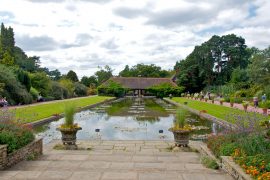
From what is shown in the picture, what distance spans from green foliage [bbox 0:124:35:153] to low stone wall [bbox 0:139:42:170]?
0.35ft

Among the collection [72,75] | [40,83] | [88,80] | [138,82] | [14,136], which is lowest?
[14,136]

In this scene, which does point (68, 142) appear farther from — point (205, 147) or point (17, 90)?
point (17, 90)

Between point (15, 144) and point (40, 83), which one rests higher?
point (40, 83)

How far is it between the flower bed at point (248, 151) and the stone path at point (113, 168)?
0.46m

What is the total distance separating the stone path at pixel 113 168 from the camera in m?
5.69

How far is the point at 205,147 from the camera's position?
27.9 ft

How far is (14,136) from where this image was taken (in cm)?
730

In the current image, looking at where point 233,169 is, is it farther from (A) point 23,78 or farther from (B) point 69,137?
(A) point 23,78

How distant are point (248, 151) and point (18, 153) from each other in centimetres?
472

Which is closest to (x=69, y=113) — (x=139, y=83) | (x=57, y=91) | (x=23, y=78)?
(x=23, y=78)

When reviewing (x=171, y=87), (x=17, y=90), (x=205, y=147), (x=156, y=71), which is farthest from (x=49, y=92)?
(x=156, y=71)

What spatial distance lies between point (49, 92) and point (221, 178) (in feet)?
145

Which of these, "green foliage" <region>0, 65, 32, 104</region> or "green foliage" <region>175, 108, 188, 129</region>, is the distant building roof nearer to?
"green foliage" <region>0, 65, 32, 104</region>

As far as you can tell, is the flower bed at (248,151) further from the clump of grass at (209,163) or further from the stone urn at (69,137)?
the stone urn at (69,137)
